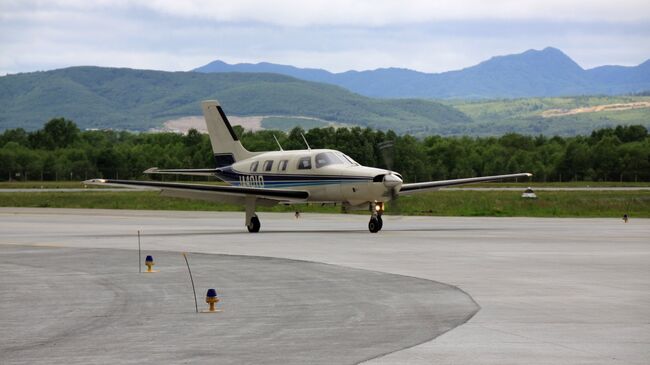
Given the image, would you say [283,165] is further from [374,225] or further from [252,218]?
[374,225]

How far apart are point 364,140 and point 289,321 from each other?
85210mm

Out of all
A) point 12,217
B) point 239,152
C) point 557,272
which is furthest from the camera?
point 12,217

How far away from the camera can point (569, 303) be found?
1769 centimetres

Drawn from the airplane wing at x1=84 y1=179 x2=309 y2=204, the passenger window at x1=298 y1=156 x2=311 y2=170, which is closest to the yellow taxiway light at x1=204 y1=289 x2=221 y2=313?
the airplane wing at x1=84 y1=179 x2=309 y2=204

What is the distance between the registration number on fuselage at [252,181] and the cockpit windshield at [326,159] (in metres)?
2.53

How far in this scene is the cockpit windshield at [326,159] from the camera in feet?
127

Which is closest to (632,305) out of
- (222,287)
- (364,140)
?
(222,287)

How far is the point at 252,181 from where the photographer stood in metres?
40.6

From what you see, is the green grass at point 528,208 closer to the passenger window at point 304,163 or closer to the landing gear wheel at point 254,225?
the passenger window at point 304,163

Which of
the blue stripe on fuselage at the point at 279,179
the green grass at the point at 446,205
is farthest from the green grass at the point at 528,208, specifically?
the blue stripe on fuselage at the point at 279,179

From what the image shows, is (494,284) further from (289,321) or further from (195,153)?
(195,153)

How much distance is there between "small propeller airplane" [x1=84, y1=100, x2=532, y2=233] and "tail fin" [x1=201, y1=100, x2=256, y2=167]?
335mm

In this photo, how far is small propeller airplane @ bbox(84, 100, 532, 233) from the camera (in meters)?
37.1

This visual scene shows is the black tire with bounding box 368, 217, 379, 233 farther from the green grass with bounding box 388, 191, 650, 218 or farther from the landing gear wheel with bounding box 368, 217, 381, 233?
the green grass with bounding box 388, 191, 650, 218
